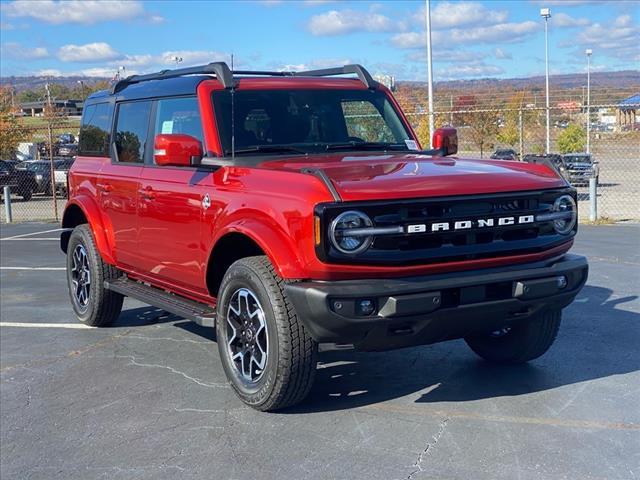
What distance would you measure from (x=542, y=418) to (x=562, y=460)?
1.94 ft

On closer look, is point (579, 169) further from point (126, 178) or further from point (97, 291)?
point (126, 178)

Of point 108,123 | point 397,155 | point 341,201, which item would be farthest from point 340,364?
point 108,123

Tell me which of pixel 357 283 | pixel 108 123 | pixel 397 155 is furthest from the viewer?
pixel 108 123

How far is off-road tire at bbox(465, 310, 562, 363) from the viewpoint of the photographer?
17.5 feet

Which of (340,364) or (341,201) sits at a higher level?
(341,201)

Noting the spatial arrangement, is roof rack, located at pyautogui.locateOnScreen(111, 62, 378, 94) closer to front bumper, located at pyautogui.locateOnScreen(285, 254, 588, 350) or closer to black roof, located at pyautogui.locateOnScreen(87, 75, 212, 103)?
black roof, located at pyautogui.locateOnScreen(87, 75, 212, 103)

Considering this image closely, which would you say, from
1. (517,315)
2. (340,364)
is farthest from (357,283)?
(340,364)

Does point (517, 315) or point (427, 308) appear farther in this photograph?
point (517, 315)

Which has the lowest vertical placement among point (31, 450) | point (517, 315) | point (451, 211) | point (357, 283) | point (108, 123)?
point (31, 450)

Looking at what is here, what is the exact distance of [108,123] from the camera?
726cm

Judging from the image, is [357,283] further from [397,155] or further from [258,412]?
[397,155]

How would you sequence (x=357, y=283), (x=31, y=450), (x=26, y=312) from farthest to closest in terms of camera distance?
1. (x=26, y=312)
2. (x=31, y=450)
3. (x=357, y=283)

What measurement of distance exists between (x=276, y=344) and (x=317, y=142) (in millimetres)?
1878

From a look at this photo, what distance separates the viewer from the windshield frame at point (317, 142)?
5.52 meters
